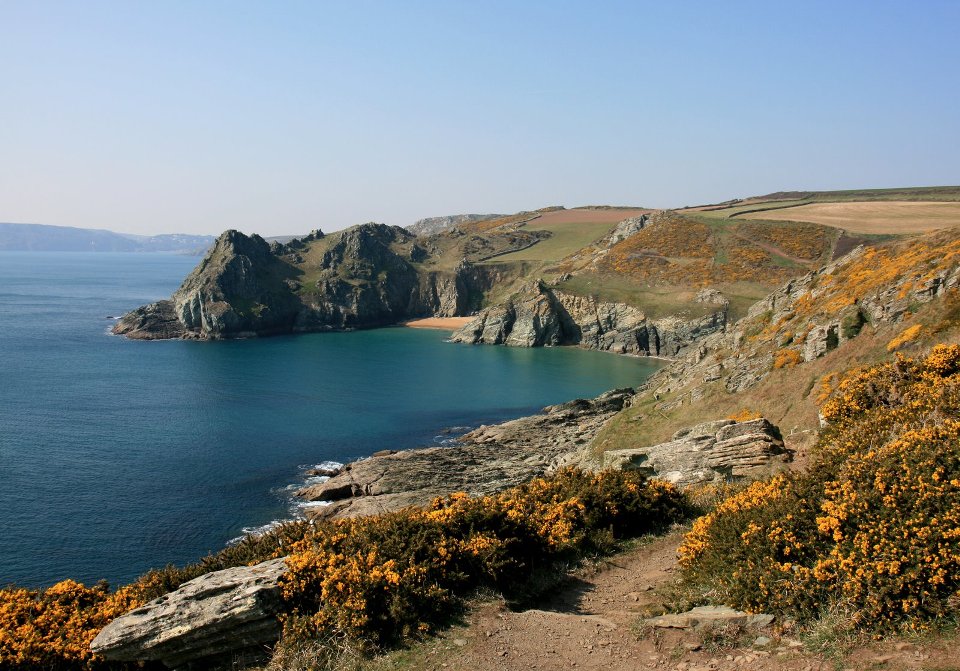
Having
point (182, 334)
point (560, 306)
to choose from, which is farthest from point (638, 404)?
point (182, 334)

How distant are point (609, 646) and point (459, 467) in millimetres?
43887

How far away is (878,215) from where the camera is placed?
137 meters

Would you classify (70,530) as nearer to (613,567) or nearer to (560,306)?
(613,567)

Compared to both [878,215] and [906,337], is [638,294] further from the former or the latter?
[906,337]

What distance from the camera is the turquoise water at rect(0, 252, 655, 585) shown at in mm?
44125

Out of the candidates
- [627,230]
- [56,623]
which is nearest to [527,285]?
[627,230]

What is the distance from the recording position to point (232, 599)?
14570 millimetres

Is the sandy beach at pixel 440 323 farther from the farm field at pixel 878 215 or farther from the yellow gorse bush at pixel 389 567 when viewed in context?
the yellow gorse bush at pixel 389 567

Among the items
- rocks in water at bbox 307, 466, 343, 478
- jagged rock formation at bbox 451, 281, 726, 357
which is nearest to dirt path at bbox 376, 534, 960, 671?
rocks in water at bbox 307, 466, 343, 478

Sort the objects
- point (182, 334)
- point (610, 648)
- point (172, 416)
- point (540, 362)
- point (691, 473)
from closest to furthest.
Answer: point (610, 648), point (691, 473), point (172, 416), point (540, 362), point (182, 334)

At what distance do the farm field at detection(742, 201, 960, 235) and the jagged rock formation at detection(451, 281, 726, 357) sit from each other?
39.0 meters

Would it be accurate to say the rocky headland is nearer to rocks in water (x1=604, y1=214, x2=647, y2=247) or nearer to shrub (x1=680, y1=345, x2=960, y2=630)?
rocks in water (x1=604, y1=214, x2=647, y2=247)

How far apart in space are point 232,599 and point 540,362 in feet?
352

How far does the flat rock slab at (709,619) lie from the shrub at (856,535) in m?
0.26
